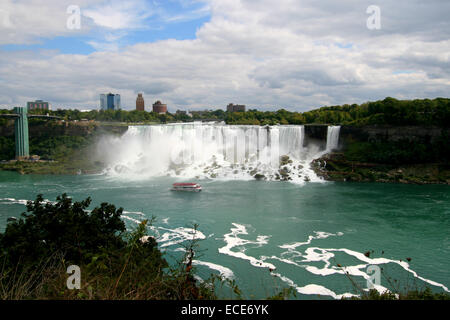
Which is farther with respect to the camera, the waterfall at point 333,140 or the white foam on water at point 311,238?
the waterfall at point 333,140

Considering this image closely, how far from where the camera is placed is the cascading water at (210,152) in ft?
88.2

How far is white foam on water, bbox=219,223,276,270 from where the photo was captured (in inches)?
403

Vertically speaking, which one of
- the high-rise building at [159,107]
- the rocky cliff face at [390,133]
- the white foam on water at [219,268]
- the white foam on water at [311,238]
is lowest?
the white foam on water at [219,268]

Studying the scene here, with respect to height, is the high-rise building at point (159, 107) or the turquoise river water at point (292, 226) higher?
the high-rise building at point (159, 107)

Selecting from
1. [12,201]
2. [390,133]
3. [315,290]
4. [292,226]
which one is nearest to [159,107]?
[390,133]

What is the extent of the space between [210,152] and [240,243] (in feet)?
63.2

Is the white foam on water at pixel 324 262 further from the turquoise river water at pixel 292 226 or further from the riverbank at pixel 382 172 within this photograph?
the riverbank at pixel 382 172

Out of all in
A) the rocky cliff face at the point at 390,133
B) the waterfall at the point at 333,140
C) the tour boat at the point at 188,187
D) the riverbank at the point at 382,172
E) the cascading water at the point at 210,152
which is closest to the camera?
the tour boat at the point at 188,187

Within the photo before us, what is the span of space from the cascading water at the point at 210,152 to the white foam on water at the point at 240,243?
12258 mm

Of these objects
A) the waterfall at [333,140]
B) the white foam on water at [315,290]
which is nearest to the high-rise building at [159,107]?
the waterfall at [333,140]

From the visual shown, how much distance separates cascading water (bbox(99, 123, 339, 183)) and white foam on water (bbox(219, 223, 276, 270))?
1226cm

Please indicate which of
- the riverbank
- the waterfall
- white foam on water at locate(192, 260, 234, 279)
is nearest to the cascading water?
the waterfall

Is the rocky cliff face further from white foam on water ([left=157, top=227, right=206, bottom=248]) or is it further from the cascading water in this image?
white foam on water ([left=157, top=227, right=206, bottom=248])
